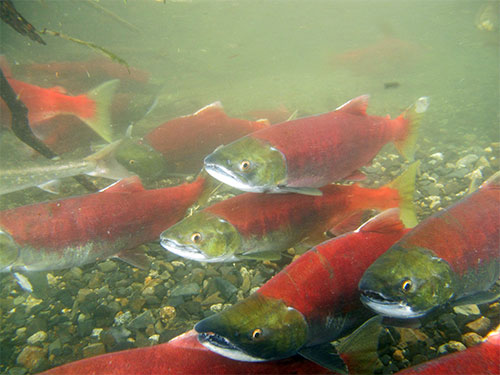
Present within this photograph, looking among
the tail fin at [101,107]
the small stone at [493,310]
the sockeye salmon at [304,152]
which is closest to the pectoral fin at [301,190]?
the sockeye salmon at [304,152]

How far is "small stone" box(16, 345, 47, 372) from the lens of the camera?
6.72 feet

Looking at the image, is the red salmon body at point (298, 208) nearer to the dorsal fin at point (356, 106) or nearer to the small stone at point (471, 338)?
the dorsal fin at point (356, 106)

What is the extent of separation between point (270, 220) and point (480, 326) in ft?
5.39

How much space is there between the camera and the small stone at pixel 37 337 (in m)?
2.23

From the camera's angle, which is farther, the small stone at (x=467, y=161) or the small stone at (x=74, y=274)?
the small stone at (x=467, y=161)

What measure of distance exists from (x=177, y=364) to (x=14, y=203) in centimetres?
420

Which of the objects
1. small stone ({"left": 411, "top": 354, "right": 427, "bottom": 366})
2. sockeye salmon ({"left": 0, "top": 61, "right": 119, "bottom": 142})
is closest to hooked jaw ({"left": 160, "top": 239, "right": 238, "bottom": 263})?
small stone ({"left": 411, "top": 354, "right": 427, "bottom": 366})

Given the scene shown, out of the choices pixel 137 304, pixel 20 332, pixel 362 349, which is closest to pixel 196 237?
pixel 137 304

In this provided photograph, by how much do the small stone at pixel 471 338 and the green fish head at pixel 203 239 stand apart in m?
1.70

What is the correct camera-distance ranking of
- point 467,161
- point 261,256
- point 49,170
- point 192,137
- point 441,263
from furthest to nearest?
1. point 467,161
2. point 192,137
3. point 49,170
4. point 261,256
5. point 441,263

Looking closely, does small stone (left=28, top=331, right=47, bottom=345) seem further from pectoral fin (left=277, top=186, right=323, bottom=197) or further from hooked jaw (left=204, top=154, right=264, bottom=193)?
pectoral fin (left=277, top=186, right=323, bottom=197)

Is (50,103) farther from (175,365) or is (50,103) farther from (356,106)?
(175,365)

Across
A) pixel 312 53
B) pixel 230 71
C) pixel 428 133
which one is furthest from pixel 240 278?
pixel 312 53

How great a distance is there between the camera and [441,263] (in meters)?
1.66
